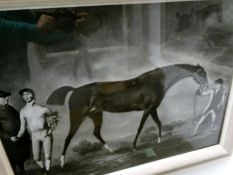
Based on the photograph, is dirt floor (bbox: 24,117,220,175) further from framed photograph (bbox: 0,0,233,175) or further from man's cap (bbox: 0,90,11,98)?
man's cap (bbox: 0,90,11,98)

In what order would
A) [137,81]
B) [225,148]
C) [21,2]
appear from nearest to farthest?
[21,2], [137,81], [225,148]

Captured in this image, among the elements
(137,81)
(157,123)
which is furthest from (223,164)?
(137,81)

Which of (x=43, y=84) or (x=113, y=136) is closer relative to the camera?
(x=43, y=84)

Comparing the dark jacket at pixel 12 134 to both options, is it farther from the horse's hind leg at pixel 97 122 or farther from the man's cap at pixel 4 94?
the horse's hind leg at pixel 97 122

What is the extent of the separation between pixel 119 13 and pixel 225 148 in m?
0.56

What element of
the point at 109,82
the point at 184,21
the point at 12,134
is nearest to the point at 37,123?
the point at 12,134

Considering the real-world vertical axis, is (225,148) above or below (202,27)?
below

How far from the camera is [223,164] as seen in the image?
33.7 inches

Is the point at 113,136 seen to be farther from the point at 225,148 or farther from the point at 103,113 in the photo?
the point at 225,148

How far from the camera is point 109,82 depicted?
0.59m

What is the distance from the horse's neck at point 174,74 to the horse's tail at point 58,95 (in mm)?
242

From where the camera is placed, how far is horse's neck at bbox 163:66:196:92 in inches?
25.1

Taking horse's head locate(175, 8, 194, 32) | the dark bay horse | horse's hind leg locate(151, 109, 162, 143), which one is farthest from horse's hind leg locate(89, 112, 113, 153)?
horse's head locate(175, 8, 194, 32)

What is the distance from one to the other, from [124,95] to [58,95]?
159mm
